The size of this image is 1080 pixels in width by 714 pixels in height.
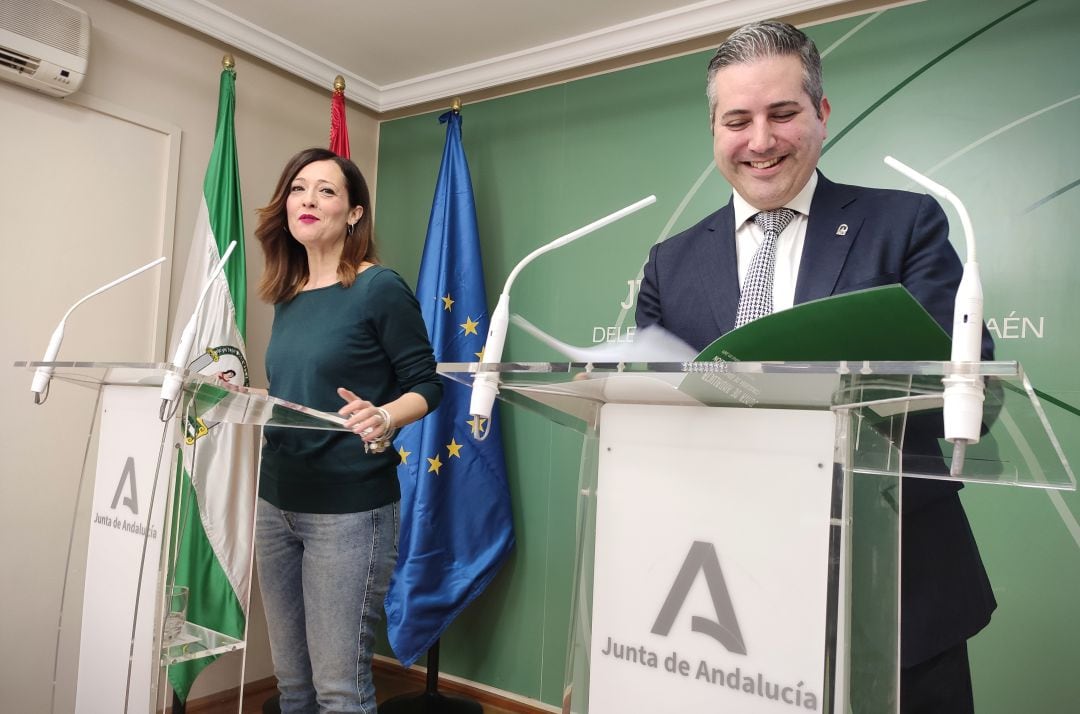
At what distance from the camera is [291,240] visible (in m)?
2.11

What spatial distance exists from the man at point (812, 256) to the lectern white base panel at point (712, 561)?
0.36 m

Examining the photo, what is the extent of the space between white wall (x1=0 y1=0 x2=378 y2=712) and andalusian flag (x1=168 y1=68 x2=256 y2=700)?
14 cm

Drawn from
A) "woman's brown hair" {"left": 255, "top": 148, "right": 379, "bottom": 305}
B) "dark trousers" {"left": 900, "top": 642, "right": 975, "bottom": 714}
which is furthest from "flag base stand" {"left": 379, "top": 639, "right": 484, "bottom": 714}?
"dark trousers" {"left": 900, "top": 642, "right": 975, "bottom": 714}

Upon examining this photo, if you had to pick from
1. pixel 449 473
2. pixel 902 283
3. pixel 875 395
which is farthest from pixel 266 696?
pixel 875 395

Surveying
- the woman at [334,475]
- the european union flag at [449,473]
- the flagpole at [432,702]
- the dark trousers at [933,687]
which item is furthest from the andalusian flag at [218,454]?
the dark trousers at [933,687]

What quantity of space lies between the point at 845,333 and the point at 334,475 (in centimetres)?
131

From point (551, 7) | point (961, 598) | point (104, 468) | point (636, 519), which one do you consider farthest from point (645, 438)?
point (551, 7)

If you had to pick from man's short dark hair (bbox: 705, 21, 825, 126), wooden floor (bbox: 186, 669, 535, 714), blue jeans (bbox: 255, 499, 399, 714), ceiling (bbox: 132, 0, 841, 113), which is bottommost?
wooden floor (bbox: 186, 669, 535, 714)

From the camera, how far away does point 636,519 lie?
81 centimetres

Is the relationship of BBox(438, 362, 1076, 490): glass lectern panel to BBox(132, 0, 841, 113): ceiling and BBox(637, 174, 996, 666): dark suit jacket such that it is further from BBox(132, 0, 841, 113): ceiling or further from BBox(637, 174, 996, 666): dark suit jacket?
BBox(132, 0, 841, 113): ceiling

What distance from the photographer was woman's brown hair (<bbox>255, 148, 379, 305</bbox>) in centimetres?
205

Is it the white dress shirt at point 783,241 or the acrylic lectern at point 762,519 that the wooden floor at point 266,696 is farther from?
the acrylic lectern at point 762,519

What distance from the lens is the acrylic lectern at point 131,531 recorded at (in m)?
1.35

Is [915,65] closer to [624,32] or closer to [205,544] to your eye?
[624,32]
